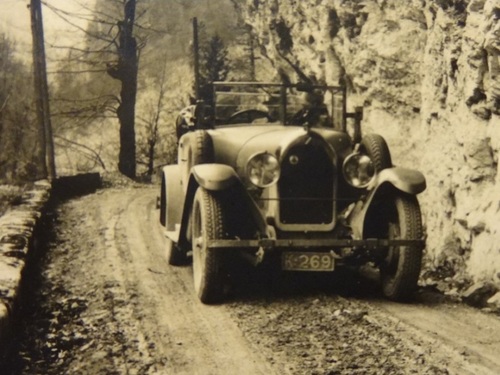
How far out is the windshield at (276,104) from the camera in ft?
25.3

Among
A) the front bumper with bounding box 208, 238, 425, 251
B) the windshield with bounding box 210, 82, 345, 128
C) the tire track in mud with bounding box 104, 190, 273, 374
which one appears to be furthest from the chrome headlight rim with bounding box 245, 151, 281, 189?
the windshield with bounding box 210, 82, 345, 128

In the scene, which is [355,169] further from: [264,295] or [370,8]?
[370,8]

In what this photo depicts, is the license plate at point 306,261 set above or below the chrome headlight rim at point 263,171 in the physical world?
below

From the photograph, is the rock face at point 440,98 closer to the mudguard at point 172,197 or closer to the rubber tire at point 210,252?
the rubber tire at point 210,252

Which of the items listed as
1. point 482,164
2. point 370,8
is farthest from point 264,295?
point 370,8

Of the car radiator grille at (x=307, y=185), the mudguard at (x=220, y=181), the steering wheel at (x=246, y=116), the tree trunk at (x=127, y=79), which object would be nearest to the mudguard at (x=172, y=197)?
the mudguard at (x=220, y=181)

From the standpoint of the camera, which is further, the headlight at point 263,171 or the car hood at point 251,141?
the car hood at point 251,141

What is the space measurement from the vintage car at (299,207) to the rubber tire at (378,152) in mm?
10

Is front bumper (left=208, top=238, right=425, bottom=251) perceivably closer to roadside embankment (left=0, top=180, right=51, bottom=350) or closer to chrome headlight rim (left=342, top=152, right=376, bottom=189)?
chrome headlight rim (left=342, top=152, right=376, bottom=189)

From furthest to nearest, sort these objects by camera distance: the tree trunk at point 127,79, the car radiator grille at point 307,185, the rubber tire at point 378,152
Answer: the tree trunk at point 127,79 < the rubber tire at point 378,152 < the car radiator grille at point 307,185

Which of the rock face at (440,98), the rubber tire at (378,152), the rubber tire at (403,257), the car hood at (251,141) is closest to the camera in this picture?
the rubber tire at (403,257)

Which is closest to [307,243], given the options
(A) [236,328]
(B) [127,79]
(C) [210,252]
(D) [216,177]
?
(C) [210,252]

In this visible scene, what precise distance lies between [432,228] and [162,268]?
144 inches

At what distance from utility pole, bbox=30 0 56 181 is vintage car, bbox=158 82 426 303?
10860 mm
